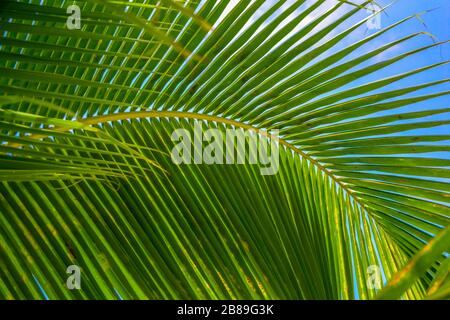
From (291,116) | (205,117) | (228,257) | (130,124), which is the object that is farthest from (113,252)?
(291,116)

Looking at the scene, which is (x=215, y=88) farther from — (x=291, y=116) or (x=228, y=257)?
(x=228, y=257)

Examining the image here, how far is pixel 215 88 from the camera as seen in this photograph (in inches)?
69.8

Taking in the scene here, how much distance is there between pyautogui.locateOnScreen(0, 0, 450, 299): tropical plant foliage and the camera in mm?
1393

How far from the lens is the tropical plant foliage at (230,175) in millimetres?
1393

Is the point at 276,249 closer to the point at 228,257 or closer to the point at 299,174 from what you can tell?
the point at 228,257

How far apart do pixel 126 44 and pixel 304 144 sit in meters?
0.76

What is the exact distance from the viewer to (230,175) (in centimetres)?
180
